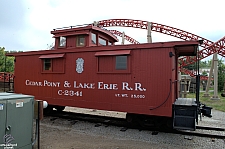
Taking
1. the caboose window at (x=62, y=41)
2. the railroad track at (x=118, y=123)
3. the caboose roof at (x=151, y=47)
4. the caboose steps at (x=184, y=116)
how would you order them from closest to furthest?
1. the caboose steps at (x=184, y=116)
2. the caboose roof at (x=151, y=47)
3. the railroad track at (x=118, y=123)
4. the caboose window at (x=62, y=41)

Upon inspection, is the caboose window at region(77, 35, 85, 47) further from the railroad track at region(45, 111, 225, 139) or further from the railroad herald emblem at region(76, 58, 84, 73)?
the railroad track at region(45, 111, 225, 139)

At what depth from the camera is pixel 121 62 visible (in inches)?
270

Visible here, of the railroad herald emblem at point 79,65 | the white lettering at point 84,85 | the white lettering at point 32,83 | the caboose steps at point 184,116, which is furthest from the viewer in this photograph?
the white lettering at point 32,83

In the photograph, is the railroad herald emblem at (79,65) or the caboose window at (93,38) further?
the caboose window at (93,38)

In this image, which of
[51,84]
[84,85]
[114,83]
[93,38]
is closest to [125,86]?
[114,83]

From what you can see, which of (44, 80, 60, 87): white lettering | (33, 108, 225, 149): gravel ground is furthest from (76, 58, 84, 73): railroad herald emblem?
(33, 108, 225, 149): gravel ground

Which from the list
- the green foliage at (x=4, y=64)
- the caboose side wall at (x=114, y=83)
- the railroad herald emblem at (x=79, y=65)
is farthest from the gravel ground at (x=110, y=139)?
the green foliage at (x=4, y=64)

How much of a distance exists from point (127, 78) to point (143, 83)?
0.63m

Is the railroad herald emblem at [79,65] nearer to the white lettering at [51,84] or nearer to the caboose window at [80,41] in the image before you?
the caboose window at [80,41]

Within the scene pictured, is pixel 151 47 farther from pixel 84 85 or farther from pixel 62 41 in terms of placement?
pixel 62 41

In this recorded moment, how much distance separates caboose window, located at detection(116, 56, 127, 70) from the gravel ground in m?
2.33

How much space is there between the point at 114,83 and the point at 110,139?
2061 millimetres

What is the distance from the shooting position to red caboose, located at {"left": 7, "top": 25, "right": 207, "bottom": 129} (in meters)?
6.17

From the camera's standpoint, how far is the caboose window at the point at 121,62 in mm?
6804
